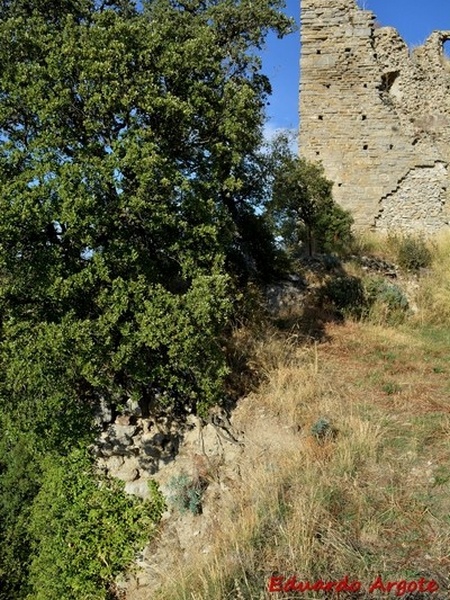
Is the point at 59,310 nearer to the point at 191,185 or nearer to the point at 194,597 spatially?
the point at 191,185

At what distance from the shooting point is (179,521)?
240 inches

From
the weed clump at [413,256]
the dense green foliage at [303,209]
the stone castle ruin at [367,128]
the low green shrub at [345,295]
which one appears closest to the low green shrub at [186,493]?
the low green shrub at [345,295]

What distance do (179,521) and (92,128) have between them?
457 cm

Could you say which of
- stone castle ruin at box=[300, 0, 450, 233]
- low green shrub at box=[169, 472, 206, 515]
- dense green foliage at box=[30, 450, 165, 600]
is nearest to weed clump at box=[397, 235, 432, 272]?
stone castle ruin at box=[300, 0, 450, 233]

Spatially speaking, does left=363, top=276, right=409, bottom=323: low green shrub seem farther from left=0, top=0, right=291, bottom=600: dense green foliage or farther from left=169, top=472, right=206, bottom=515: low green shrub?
left=169, top=472, right=206, bottom=515: low green shrub

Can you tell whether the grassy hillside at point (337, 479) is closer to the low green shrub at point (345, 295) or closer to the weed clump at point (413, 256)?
the low green shrub at point (345, 295)

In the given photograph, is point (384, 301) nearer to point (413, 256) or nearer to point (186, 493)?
point (413, 256)

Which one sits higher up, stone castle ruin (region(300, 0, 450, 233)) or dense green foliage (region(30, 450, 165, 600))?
stone castle ruin (region(300, 0, 450, 233))

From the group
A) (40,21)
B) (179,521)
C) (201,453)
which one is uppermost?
(40,21)

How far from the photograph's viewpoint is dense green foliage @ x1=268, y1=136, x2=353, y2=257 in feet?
37.6

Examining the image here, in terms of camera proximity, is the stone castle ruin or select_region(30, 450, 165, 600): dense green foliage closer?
select_region(30, 450, 165, 600): dense green foliage

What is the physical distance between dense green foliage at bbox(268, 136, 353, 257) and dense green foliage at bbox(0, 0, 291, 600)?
433 cm

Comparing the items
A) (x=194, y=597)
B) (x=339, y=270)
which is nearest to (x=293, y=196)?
(x=339, y=270)

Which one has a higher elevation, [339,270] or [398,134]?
[398,134]
